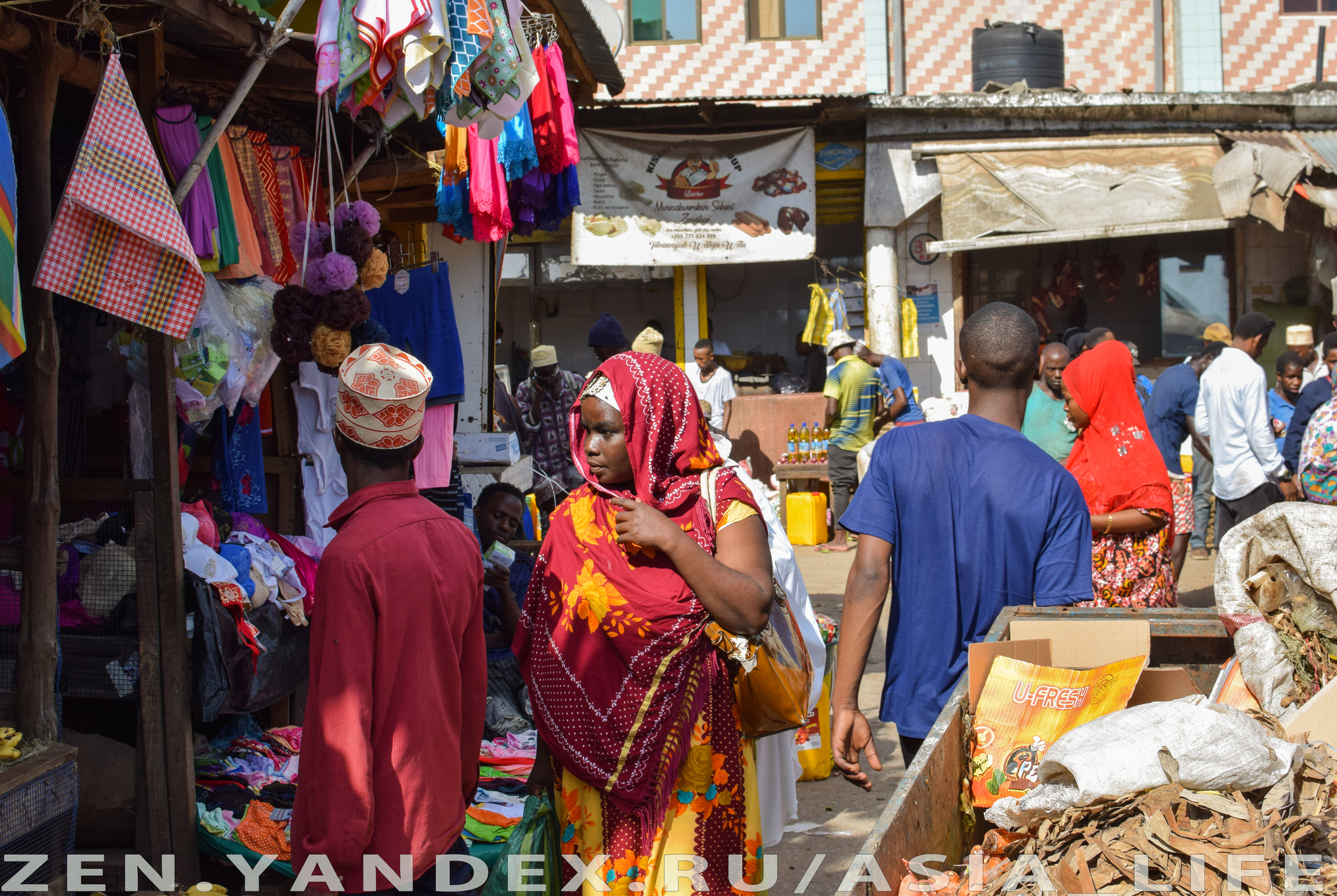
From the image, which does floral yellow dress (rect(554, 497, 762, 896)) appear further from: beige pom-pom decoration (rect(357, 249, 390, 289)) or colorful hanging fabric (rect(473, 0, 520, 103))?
beige pom-pom decoration (rect(357, 249, 390, 289))

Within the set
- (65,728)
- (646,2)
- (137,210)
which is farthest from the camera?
(646,2)

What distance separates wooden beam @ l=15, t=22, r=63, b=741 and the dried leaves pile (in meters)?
2.69

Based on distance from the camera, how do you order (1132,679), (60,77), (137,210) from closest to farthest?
(1132,679) → (137,210) → (60,77)

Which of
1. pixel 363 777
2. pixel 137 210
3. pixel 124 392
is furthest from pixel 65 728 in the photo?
pixel 363 777

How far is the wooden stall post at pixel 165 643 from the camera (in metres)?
3.46

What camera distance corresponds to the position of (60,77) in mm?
3428

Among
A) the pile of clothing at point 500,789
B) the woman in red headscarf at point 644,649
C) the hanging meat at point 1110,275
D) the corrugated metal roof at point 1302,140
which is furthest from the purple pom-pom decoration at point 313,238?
the hanging meat at point 1110,275

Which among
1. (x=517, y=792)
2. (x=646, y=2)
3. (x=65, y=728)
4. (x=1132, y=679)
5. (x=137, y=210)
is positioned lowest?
(x=517, y=792)

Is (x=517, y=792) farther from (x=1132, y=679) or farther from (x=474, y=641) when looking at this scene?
(x=1132, y=679)

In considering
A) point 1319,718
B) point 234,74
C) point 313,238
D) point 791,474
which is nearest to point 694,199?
point 791,474

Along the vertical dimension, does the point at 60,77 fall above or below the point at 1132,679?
above

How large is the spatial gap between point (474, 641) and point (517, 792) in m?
1.83

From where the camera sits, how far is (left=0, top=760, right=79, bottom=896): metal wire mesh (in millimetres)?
2914

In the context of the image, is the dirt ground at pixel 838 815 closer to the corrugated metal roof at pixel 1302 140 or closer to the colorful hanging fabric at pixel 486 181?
the colorful hanging fabric at pixel 486 181
